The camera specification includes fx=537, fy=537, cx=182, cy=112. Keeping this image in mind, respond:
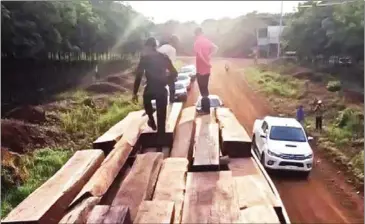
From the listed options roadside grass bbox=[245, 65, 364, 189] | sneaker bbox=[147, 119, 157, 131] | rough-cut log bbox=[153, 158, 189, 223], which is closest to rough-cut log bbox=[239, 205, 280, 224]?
rough-cut log bbox=[153, 158, 189, 223]

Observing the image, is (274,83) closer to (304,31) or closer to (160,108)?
(160,108)

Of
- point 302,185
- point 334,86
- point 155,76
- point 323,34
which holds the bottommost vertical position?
point 302,185

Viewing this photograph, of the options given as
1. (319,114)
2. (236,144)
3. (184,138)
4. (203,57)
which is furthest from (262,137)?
(236,144)

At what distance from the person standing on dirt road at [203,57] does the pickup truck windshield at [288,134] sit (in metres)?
5.57

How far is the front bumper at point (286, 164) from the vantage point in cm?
1167

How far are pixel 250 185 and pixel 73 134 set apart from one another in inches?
312

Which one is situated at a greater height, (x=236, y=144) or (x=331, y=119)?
(x=236, y=144)

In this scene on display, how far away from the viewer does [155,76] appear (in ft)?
16.2

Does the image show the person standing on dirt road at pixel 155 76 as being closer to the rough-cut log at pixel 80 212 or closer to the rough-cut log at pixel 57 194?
the rough-cut log at pixel 57 194

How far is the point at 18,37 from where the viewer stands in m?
15.6

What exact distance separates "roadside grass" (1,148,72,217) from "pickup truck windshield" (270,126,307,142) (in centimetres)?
477

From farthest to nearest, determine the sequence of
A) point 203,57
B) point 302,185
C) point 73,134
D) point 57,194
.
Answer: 1. point 302,185
2. point 73,134
3. point 203,57
4. point 57,194

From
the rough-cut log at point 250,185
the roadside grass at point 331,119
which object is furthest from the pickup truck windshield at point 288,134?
the rough-cut log at point 250,185

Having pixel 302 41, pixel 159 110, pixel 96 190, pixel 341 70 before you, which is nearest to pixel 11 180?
pixel 159 110
